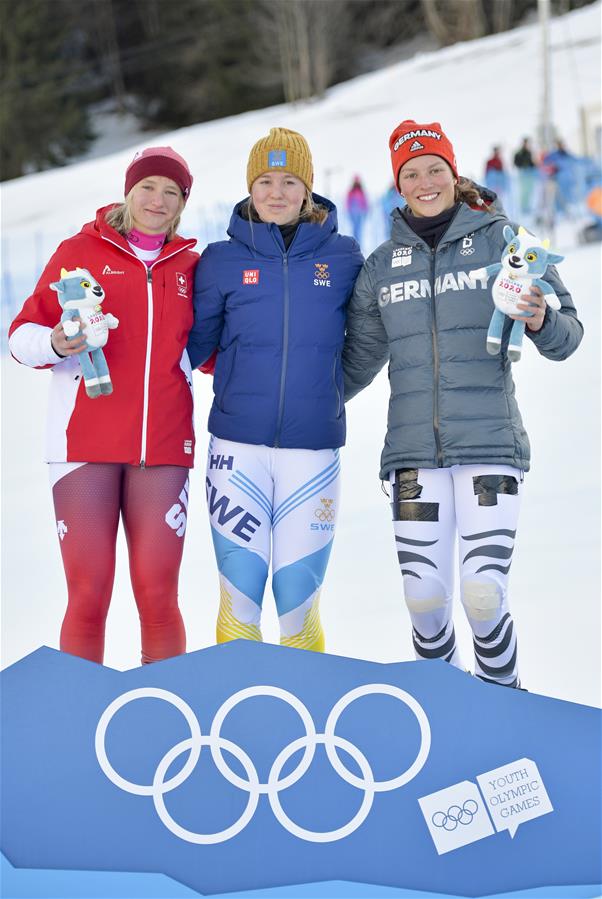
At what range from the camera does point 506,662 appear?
118 inches

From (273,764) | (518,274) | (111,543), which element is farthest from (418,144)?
(273,764)

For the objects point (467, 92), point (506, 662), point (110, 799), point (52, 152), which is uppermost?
point (52, 152)

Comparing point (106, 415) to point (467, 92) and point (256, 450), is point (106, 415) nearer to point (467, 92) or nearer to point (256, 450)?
point (256, 450)

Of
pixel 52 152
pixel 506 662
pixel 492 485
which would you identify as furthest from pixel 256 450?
pixel 52 152

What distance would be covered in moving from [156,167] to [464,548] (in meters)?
1.42

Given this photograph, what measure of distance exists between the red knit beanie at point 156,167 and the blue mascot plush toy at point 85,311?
43cm

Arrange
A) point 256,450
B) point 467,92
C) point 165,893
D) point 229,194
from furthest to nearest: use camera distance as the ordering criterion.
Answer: point 467,92, point 229,194, point 256,450, point 165,893

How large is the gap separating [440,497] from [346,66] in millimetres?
37399

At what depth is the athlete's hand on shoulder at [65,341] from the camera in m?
2.85

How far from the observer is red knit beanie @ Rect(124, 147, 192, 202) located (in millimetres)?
3125

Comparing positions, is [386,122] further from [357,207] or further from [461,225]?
[461,225]

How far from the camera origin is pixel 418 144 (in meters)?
3.04

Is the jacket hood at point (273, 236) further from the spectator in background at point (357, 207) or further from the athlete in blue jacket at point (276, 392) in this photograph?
the spectator in background at point (357, 207)

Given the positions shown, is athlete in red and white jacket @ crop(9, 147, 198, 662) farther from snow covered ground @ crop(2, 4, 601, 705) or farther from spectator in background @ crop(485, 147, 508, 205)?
spectator in background @ crop(485, 147, 508, 205)
